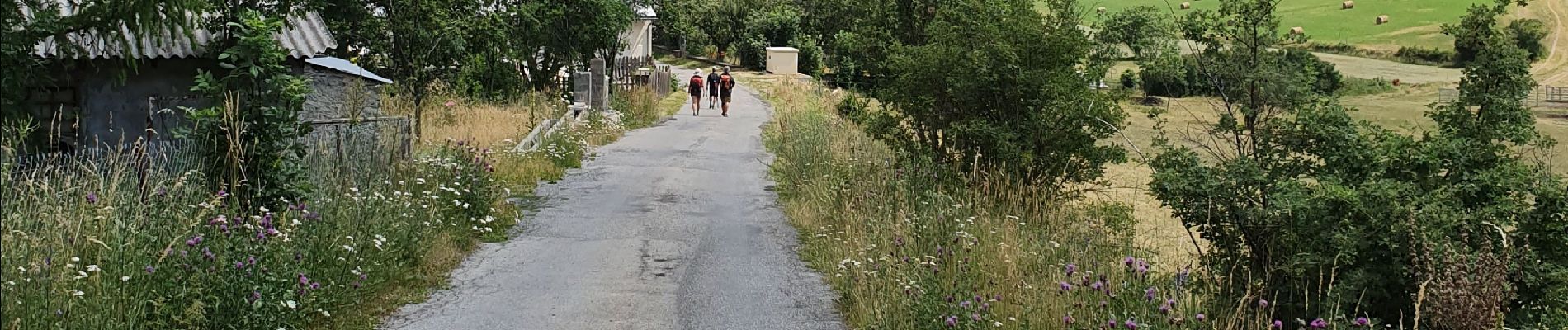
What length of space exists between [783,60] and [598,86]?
34.7m

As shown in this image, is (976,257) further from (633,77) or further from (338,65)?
(633,77)

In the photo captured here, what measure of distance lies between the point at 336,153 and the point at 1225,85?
6.84 m

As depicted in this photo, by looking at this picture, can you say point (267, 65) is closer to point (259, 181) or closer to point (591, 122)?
point (259, 181)

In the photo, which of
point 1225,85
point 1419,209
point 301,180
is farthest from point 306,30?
point 1419,209

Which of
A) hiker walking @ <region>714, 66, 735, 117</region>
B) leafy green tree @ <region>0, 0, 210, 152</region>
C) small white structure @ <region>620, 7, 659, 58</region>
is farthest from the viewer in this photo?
small white structure @ <region>620, 7, 659, 58</region>

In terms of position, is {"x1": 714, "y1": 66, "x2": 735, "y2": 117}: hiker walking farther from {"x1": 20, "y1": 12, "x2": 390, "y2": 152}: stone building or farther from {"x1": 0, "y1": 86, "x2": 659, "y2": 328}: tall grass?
{"x1": 0, "y1": 86, "x2": 659, "y2": 328}: tall grass

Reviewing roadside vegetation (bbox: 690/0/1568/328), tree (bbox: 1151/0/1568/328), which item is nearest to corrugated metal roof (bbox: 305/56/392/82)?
roadside vegetation (bbox: 690/0/1568/328)

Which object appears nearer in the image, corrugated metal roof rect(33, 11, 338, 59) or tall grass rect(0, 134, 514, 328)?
tall grass rect(0, 134, 514, 328)

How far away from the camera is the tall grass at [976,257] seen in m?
6.44

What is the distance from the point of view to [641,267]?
9.91 metres

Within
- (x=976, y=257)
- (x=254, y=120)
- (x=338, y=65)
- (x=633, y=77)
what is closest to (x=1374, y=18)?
(x=633, y=77)

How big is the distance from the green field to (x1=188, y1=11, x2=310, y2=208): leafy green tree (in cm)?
6065

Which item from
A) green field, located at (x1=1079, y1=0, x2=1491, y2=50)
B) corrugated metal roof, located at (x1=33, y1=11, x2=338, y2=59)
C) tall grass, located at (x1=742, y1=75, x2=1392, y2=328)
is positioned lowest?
tall grass, located at (x1=742, y1=75, x2=1392, y2=328)

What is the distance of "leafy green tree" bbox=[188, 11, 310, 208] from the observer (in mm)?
8555
